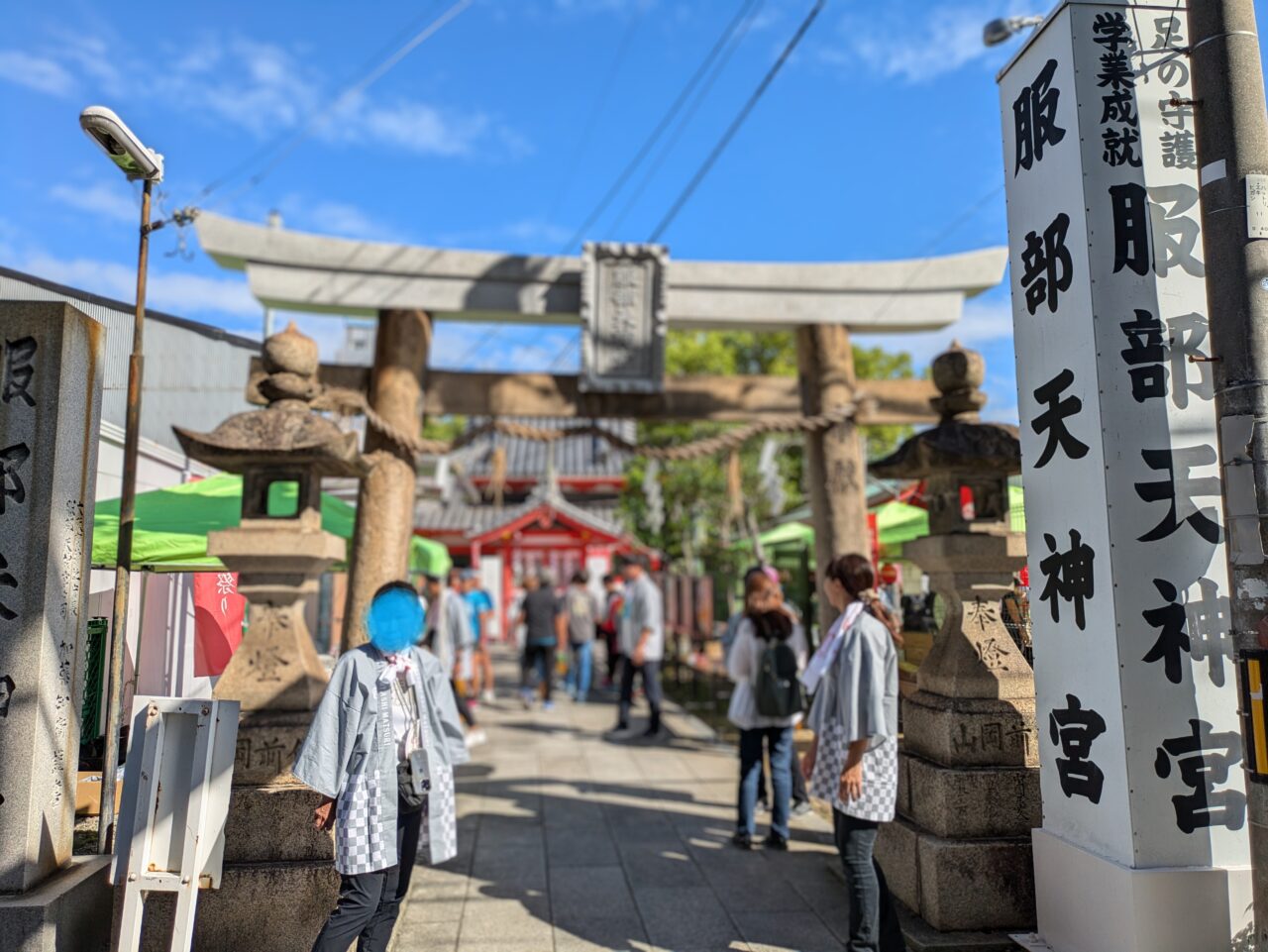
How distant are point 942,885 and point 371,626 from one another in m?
2.77

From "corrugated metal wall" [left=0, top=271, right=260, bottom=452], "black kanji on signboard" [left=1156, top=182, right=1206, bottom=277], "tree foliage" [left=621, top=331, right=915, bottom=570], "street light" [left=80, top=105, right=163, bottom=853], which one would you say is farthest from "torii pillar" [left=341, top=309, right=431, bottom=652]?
"tree foliage" [left=621, top=331, right=915, bottom=570]

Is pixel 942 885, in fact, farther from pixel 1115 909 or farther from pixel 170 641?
pixel 170 641

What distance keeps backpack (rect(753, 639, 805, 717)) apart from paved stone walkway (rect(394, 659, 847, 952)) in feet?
2.97

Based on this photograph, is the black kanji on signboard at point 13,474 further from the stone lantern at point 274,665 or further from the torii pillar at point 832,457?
the torii pillar at point 832,457

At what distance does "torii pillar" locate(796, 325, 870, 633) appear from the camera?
6918mm

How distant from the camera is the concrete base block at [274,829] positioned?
3787 mm

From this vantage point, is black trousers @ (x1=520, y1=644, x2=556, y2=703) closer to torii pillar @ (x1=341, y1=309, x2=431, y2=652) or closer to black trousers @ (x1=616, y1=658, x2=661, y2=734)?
black trousers @ (x1=616, y1=658, x2=661, y2=734)

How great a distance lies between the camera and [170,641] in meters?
4.53

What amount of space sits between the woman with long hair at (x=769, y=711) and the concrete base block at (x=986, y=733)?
121 cm

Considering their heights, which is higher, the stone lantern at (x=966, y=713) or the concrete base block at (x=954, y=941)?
the stone lantern at (x=966, y=713)

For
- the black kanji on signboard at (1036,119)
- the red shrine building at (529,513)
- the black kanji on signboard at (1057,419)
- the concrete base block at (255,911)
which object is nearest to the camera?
the black kanji on signboard at (1057,419)

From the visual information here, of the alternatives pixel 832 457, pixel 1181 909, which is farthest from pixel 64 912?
pixel 832 457

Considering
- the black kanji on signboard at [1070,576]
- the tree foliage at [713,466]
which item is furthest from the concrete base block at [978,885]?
the tree foliage at [713,466]

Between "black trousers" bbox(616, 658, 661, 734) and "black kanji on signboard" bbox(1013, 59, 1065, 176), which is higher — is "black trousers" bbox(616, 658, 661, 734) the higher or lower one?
the lower one
